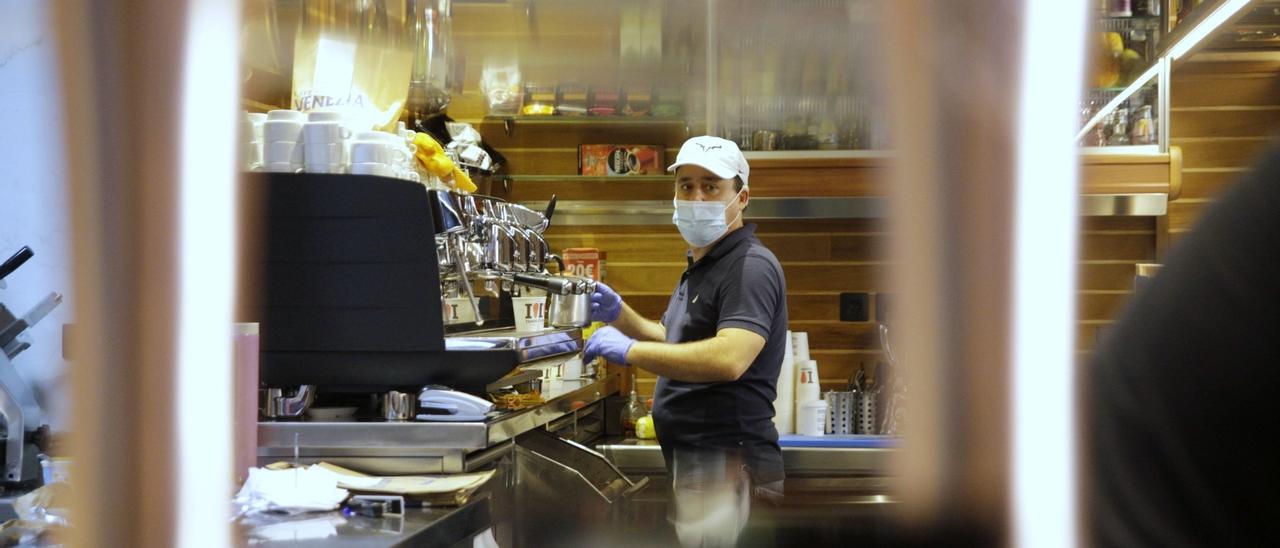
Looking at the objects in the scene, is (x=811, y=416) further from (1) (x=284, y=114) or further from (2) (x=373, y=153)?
(1) (x=284, y=114)

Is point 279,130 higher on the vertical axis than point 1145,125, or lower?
lower

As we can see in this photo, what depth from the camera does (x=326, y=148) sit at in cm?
122

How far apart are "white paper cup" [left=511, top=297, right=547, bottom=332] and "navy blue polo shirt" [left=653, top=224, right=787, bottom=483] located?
1.36ft

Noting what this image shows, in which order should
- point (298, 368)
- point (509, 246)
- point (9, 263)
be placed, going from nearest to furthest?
point (298, 368), point (9, 263), point (509, 246)

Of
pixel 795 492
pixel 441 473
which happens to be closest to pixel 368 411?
pixel 441 473

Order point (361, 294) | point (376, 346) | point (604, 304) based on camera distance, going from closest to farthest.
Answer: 1. point (361, 294)
2. point (376, 346)
3. point (604, 304)

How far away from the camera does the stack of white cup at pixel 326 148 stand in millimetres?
1090

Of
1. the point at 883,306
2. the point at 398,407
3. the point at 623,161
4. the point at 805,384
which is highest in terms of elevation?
the point at 623,161

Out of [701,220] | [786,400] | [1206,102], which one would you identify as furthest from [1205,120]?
[701,220]

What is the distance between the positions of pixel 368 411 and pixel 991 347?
4.93 ft

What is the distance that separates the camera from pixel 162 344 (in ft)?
1.15

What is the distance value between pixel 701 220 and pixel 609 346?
33cm

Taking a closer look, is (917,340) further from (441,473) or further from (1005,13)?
(441,473)

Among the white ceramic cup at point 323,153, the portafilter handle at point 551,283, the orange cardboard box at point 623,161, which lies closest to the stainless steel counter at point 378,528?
the white ceramic cup at point 323,153
